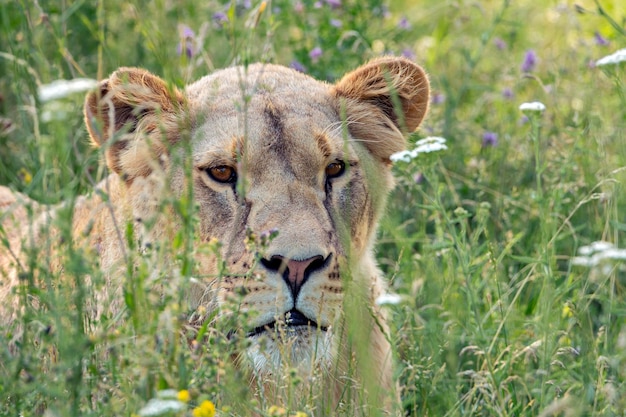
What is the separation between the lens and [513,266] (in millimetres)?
5738

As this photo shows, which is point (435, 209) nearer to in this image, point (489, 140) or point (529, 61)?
point (489, 140)

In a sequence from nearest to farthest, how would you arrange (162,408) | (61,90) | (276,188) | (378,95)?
1. (162,408)
2. (61,90)
3. (276,188)
4. (378,95)

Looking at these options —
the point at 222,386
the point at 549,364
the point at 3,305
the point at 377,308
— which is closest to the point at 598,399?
the point at 549,364

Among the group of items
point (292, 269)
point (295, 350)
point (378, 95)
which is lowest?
point (295, 350)

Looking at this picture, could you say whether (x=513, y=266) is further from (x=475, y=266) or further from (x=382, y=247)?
(x=475, y=266)

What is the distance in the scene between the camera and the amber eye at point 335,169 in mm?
4590

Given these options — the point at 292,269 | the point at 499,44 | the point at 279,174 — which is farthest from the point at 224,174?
the point at 499,44

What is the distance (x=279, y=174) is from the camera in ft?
14.3

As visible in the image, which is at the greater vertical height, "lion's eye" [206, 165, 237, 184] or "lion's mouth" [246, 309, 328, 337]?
"lion's eye" [206, 165, 237, 184]

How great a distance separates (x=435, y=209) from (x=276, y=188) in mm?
770

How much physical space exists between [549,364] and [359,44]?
11.6 ft

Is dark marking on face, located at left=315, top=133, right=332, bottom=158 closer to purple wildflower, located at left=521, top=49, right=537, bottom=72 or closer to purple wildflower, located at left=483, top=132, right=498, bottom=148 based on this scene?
purple wildflower, located at left=483, top=132, right=498, bottom=148

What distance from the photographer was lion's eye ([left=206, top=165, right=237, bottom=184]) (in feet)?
14.6

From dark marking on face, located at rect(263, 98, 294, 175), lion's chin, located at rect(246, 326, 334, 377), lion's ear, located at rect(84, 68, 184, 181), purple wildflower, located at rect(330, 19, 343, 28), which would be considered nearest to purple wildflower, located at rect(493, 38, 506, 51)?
purple wildflower, located at rect(330, 19, 343, 28)
